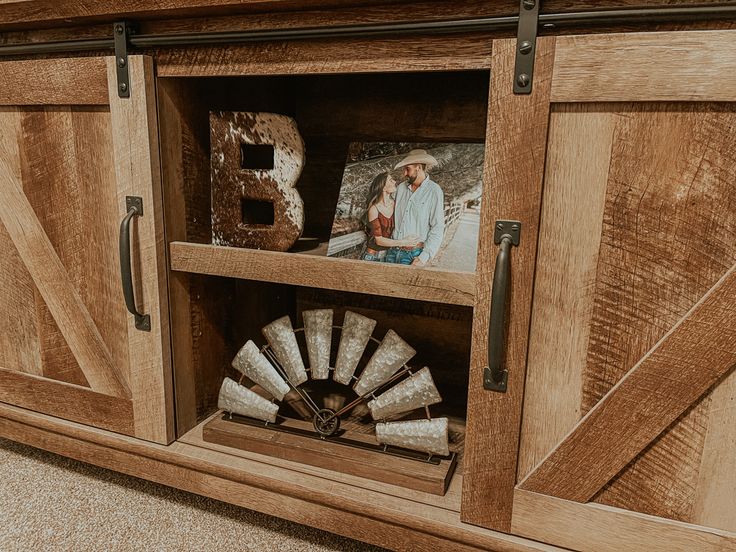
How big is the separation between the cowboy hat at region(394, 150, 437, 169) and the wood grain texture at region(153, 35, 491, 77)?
237mm

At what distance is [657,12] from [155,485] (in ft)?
4.88

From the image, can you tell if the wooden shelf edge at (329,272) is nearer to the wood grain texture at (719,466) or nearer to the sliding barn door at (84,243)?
the sliding barn door at (84,243)

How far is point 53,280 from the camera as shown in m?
1.32

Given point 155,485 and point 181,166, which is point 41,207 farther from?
point 155,485

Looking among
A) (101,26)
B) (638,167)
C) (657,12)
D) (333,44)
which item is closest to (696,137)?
(638,167)

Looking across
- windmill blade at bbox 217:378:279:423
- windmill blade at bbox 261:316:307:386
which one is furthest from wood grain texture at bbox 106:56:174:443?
windmill blade at bbox 261:316:307:386

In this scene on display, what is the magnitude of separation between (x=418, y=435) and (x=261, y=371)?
392mm

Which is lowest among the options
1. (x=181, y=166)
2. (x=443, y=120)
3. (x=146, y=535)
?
(x=146, y=535)

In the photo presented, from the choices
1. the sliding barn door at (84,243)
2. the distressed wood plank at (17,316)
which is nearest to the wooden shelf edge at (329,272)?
the sliding barn door at (84,243)

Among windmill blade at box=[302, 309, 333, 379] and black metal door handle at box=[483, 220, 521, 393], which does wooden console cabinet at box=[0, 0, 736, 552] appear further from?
windmill blade at box=[302, 309, 333, 379]

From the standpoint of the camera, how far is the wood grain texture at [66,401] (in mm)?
1312

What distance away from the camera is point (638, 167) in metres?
0.84

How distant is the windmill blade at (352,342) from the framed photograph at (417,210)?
0.51ft

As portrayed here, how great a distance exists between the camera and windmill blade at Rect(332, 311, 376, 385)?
1.22 m
